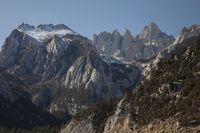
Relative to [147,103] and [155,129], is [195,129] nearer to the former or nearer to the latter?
[155,129]

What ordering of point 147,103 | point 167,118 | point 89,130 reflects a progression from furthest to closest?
point 89,130
point 147,103
point 167,118

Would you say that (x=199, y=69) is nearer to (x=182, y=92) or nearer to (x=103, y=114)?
(x=182, y=92)

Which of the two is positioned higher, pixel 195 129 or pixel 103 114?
pixel 103 114

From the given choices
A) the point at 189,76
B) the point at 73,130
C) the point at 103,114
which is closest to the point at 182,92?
the point at 189,76

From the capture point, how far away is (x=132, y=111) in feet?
317

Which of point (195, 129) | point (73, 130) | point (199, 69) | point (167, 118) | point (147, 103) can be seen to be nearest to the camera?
point (195, 129)

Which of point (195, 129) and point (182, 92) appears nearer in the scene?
point (195, 129)

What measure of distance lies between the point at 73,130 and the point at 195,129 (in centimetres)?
7613

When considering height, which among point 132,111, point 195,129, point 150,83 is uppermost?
point 150,83

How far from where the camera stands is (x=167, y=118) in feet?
270

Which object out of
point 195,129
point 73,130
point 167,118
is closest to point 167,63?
point 167,118

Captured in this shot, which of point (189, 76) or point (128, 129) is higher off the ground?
point (189, 76)

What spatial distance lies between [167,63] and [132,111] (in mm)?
15360

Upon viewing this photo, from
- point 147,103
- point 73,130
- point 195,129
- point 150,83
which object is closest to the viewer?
point 195,129
